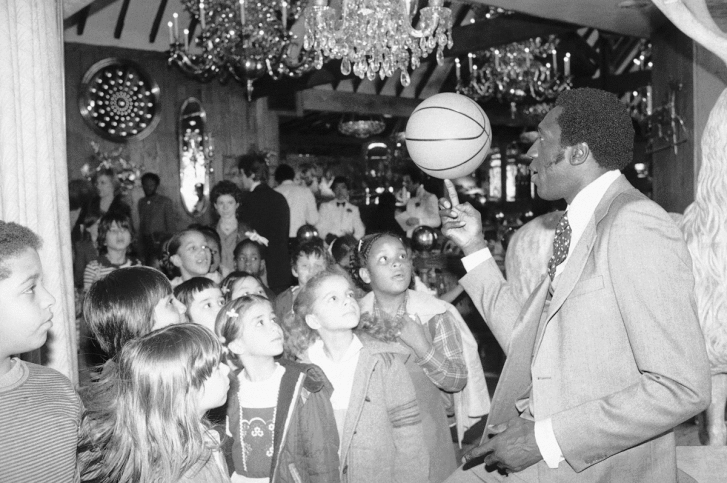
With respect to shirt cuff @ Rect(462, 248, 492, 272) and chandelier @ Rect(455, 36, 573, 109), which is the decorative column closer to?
shirt cuff @ Rect(462, 248, 492, 272)

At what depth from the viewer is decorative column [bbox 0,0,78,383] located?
2.68 m

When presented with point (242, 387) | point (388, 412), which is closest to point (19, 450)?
point (242, 387)

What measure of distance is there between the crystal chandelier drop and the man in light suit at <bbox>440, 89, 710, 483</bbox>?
312 centimetres

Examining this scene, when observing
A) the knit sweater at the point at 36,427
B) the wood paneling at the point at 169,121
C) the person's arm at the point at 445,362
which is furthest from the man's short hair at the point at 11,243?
the wood paneling at the point at 169,121

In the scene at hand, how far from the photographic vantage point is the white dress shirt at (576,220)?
5.79 ft

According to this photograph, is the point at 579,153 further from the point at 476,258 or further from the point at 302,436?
the point at 302,436

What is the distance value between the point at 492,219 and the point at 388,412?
8692mm

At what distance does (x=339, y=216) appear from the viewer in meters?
9.24

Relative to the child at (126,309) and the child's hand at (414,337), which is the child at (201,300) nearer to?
the child at (126,309)

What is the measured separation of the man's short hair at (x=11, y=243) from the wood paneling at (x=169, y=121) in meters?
7.94

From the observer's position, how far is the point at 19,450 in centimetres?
179

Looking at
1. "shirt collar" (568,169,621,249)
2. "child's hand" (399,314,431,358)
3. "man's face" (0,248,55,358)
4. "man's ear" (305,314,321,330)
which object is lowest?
"child's hand" (399,314,431,358)

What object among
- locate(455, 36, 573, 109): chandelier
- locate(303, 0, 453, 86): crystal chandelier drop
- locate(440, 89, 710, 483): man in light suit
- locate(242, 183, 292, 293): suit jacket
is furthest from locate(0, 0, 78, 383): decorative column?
locate(455, 36, 573, 109): chandelier

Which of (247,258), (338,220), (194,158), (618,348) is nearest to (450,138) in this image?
(618,348)
